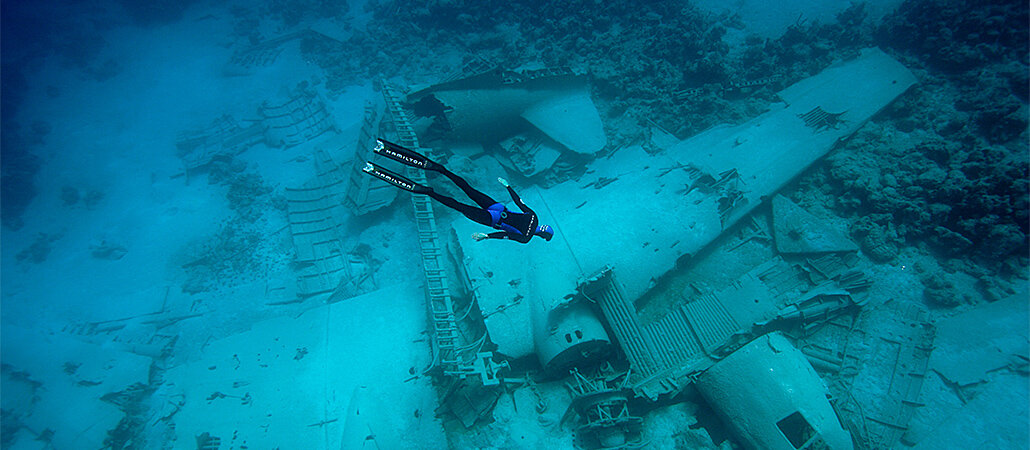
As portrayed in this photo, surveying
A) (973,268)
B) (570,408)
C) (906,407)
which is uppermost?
(570,408)

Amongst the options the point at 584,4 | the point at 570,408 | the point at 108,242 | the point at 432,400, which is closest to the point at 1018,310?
the point at 570,408

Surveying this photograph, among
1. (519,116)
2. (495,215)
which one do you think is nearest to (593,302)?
(495,215)

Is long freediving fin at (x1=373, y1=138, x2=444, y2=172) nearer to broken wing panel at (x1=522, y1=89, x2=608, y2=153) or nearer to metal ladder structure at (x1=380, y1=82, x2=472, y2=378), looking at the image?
metal ladder structure at (x1=380, y1=82, x2=472, y2=378)

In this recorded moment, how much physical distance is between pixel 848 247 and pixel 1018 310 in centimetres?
395

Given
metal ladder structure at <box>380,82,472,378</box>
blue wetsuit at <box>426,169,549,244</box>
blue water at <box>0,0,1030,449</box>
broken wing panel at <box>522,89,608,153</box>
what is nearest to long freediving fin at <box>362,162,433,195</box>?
blue wetsuit at <box>426,169,549,244</box>

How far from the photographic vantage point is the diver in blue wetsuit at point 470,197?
244 inches

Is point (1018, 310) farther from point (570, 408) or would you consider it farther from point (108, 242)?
point (108, 242)

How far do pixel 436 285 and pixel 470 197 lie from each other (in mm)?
4623

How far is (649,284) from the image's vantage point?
31.7ft

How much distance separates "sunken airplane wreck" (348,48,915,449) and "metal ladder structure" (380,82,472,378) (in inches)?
2.4

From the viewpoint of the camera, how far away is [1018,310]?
372 inches

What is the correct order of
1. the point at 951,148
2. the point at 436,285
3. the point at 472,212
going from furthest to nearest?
the point at 951,148 < the point at 436,285 < the point at 472,212

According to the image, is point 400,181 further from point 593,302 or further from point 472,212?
→ point 593,302

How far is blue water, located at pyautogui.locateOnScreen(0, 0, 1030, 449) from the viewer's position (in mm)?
8977
